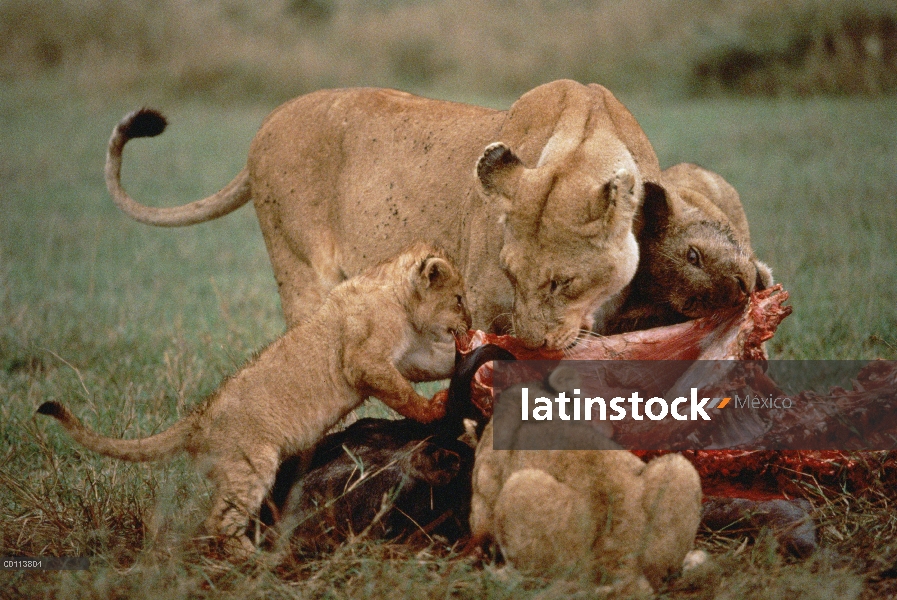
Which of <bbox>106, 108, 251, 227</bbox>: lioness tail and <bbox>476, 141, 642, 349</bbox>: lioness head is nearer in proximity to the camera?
<bbox>476, 141, 642, 349</bbox>: lioness head

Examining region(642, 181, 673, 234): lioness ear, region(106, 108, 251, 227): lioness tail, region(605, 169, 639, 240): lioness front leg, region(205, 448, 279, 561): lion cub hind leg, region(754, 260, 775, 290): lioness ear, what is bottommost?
region(205, 448, 279, 561): lion cub hind leg

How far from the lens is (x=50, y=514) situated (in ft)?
12.6

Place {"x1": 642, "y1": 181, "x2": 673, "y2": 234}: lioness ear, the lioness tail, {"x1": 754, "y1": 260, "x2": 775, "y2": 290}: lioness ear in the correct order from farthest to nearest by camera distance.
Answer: the lioness tail
{"x1": 754, "y1": 260, "x2": 775, "y2": 290}: lioness ear
{"x1": 642, "y1": 181, "x2": 673, "y2": 234}: lioness ear

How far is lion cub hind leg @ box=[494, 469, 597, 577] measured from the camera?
3.04m

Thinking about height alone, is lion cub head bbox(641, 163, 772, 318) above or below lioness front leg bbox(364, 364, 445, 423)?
above

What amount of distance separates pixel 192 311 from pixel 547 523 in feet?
19.3

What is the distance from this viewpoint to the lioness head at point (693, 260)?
161 inches

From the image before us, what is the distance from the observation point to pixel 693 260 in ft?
13.7

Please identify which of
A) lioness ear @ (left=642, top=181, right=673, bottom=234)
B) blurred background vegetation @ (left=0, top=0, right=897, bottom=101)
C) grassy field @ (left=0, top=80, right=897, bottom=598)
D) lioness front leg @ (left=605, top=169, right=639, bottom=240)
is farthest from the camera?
blurred background vegetation @ (left=0, top=0, right=897, bottom=101)

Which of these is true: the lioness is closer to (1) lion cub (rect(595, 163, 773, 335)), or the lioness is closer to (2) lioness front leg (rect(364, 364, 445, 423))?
(1) lion cub (rect(595, 163, 773, 335))

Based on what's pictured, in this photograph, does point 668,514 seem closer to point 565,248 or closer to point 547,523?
point 547,523

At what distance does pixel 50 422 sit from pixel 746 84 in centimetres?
1411

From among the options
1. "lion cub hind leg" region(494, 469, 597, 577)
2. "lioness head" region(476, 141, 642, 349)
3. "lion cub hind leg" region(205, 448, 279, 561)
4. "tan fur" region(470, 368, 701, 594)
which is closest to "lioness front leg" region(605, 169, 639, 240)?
"lioness head" region(476, 141, 642, 349)

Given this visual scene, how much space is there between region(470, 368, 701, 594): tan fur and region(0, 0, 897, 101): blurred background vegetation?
13.5 metres
